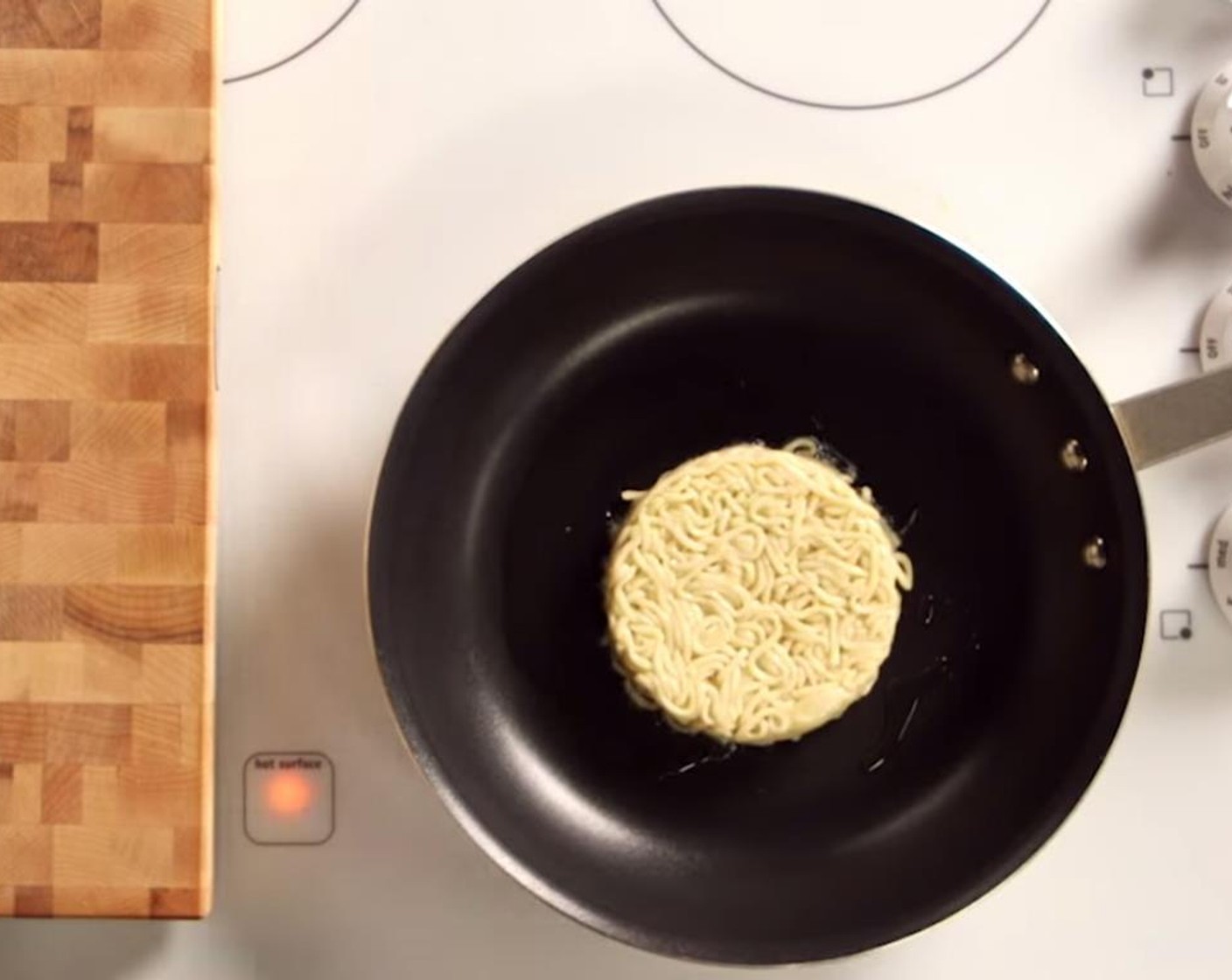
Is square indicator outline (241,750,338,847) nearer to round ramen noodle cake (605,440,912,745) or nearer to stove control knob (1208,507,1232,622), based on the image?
round ramen noodle cake (605,440,912,745)

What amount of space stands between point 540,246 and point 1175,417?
323 millimetres

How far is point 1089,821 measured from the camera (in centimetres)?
78

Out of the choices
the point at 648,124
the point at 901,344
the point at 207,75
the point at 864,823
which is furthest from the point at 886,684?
the point at 207,75

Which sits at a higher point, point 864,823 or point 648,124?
point 648,124

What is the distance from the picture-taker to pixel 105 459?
729mm

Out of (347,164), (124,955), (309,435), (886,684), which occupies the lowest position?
(124,955)

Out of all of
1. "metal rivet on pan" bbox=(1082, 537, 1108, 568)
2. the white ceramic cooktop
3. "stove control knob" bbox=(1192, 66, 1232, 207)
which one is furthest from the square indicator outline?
"stove control knob" bbox=(1192, 66, 1232, 207)

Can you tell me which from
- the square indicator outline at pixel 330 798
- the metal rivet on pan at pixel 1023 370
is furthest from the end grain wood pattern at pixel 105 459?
the metal rivet on pan at pixel 1023 370

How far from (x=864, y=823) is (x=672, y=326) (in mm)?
278

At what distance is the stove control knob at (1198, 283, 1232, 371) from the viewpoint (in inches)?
30.2

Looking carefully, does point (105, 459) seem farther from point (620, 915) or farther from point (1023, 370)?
point (1023, 370)

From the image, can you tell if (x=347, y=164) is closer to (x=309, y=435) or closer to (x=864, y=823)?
(x=309, y=435)

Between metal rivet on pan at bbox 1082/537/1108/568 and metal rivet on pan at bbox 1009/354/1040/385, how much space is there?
0.09 meters

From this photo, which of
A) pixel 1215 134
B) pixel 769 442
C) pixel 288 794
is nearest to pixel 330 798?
pixel 288 794
